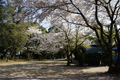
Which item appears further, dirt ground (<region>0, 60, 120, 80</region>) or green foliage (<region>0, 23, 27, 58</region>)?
green foliage (<region>0, 23, 27, 58</region>)

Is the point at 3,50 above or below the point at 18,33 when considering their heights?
below

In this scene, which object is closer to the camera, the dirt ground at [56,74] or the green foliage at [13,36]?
the dirt ground at [56,74]

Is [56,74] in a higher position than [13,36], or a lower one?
lower

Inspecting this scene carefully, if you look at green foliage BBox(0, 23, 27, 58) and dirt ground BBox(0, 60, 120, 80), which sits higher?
green foliage BBox(0, 23, 27, 58)

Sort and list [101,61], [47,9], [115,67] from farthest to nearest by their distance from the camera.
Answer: [101,61] → [115,67] → [47,9]

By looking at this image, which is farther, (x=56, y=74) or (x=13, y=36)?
(x=13, y=36)

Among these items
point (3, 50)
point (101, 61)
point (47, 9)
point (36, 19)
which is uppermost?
point (47, 9)

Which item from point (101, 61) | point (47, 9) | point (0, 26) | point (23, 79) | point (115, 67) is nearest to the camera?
point (23, 79)

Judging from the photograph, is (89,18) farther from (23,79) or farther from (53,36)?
(23,79)

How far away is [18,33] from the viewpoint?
21984mm

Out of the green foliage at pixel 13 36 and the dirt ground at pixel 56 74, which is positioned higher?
the green foliage at pixel 13 36

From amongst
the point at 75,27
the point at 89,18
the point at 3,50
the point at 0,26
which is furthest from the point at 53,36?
the point at 3,50

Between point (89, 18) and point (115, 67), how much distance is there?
15.7ft

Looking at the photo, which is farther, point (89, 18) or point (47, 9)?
point (89, 18)
